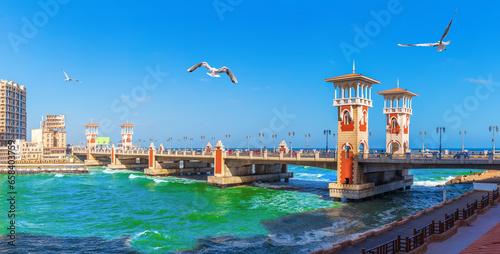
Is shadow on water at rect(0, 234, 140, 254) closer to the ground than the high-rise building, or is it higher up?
closer to the ground

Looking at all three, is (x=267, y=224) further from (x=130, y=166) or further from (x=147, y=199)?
(x=130, y=166)

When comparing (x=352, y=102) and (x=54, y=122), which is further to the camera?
(x=54, y=122)

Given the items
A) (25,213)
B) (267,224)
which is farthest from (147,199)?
(267,224)

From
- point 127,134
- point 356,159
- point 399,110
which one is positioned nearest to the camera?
point 356,159

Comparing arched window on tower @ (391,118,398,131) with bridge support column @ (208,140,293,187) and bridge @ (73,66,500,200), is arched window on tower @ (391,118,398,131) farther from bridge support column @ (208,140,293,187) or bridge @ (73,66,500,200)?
bridge support column @ (208,140,293,187)

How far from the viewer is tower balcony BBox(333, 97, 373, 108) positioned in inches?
2149

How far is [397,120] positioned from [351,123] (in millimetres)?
23509

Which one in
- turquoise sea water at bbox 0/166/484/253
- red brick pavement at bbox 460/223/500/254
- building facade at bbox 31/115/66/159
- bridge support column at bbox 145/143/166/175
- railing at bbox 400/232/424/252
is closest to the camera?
red brick pavement at bbox 460/223/500/254

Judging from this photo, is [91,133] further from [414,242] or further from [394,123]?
[414,242]

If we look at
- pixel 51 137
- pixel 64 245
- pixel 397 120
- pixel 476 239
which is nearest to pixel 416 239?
pixel 476 239

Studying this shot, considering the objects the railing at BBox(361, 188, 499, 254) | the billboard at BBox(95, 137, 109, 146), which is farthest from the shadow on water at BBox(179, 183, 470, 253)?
the billboard at BBox(95, 137, 109, 146)

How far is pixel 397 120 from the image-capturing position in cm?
7344

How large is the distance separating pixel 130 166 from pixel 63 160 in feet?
119

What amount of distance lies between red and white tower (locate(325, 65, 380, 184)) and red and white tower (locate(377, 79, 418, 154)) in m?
18.1
